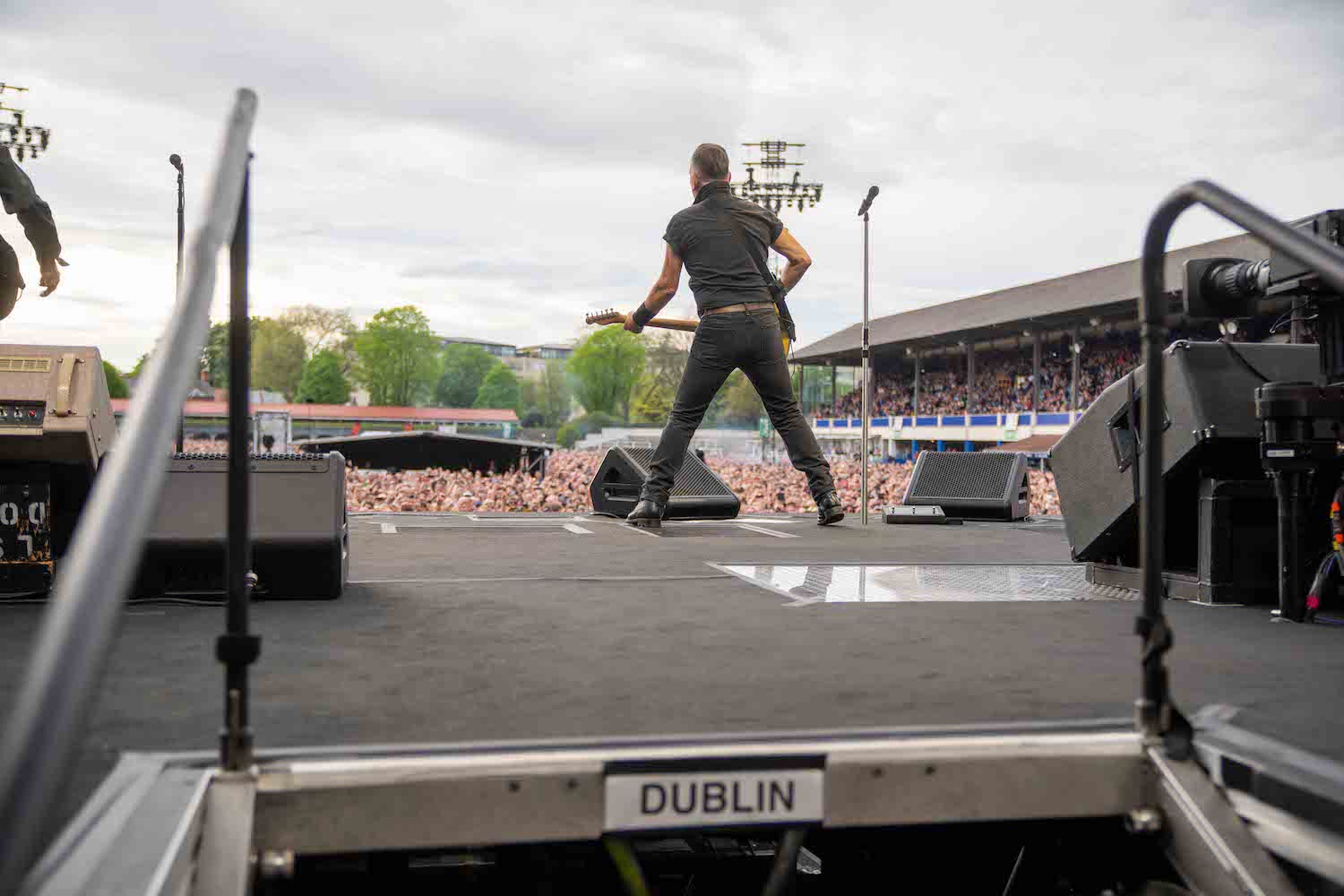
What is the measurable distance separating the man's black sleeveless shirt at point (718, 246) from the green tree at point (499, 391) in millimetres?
110393

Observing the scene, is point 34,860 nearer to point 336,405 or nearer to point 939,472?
point 939,472

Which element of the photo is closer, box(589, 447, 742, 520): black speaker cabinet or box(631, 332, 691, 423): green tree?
box(589, 447, 742, 520): black speaker cabinet

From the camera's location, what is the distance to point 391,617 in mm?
3029

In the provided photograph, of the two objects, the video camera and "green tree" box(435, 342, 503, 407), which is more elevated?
"green tree" box(435, 342, 503, 407)

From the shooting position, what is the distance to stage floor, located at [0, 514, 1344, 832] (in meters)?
1.89

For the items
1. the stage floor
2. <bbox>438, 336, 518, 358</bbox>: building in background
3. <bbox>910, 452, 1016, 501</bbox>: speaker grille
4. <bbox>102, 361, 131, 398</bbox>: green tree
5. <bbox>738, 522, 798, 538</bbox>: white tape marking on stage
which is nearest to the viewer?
the stage floor

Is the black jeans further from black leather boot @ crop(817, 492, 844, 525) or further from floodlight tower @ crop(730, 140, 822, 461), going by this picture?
floodlight tower @ crop(730, 140, 822, 461)

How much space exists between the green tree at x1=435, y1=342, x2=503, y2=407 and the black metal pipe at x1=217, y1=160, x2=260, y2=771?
387 feet

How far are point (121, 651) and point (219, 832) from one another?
1.14 m

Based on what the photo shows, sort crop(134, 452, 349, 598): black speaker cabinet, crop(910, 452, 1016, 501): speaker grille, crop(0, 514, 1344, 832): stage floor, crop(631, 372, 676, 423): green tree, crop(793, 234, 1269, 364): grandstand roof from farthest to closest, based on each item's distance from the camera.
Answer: crop(631, 372, 676, 423): green tree < crop(793, 234, 1269, 364): grandstand roof < crop(910, 452, 1016, 501): speaker grille < crop(134, 452, 349, 598): black speaker cabinet < crop(0, 514, 1344, 832): stage floor

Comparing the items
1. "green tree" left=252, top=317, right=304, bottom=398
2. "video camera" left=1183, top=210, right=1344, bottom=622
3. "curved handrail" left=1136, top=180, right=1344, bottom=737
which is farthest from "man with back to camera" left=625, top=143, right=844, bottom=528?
"green tree" left=252, top=317, right=304, bottom=398

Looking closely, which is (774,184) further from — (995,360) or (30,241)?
(30,241)

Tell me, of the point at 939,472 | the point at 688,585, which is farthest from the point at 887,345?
the point at 688,585

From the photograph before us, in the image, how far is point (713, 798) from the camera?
1.67m
